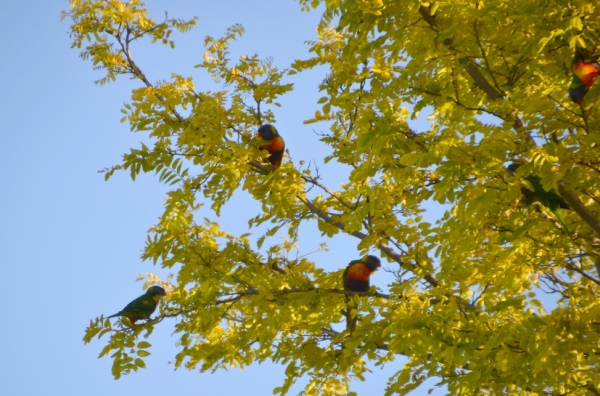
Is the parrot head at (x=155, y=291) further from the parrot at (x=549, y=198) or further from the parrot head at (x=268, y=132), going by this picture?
the parrot at (x=549, y=198)

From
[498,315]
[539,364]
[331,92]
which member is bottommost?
[539,364]

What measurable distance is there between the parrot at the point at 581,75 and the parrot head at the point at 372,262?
2166 mm

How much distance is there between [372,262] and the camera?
471 centimetres

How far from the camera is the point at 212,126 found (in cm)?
404

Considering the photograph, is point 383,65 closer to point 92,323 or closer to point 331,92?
point 331,92

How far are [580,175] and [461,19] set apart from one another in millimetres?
1097

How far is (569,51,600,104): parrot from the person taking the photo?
2.96 meters

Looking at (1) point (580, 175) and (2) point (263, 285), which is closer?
(1) point (580, 175)

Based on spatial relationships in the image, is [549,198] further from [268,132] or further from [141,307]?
[141,307]

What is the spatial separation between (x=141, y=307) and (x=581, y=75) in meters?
3.81

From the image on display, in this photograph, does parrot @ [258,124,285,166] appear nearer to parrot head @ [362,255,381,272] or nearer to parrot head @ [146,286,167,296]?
parrot head @ [362,255,381,272]

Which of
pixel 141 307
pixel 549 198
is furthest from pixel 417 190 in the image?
pixel 141 307

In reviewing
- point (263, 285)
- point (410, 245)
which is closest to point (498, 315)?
point (410, 245)

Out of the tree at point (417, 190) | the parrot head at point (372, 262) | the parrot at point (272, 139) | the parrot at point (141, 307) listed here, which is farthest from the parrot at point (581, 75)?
the parrot at point (141, 307)
